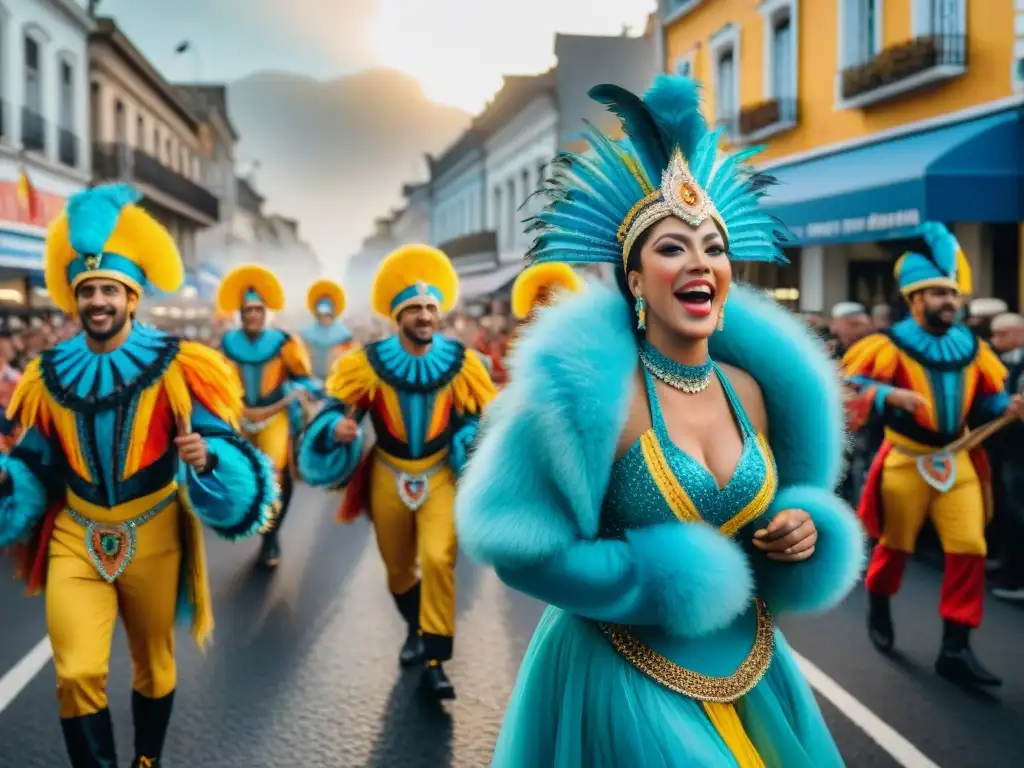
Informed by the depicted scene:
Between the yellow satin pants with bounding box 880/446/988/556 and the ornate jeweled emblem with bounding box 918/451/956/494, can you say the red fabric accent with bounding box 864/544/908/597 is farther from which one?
the ornate jeweled emblem with bounding box 918/451/956/494

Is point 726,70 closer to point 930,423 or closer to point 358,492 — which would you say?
point 930,423

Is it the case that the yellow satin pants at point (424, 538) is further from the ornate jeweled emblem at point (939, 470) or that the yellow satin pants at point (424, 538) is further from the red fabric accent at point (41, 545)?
the ornate jeweled emblem at point (939, 470)

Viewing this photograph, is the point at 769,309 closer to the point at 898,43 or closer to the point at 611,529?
the point at 611,529

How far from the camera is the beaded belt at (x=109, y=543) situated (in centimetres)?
379

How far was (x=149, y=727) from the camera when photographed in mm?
3949

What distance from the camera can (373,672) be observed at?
540cm

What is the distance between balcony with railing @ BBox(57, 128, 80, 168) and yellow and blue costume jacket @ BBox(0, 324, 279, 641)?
75.7 feet

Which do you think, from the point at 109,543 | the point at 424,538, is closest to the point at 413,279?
the point at 424,538

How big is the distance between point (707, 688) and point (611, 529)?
0.41 metres

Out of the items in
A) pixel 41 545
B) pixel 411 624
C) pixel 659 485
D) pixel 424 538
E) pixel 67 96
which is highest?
pixel 67 96

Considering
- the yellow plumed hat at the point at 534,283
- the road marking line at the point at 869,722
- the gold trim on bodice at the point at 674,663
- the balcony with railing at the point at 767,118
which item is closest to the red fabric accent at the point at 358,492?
the yellow plumed hat at the point at 534,283

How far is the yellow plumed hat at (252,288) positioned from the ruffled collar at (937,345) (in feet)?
15.9

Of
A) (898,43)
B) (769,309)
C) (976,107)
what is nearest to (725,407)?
(769,309)

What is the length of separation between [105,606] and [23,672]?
81.2 inches
